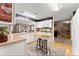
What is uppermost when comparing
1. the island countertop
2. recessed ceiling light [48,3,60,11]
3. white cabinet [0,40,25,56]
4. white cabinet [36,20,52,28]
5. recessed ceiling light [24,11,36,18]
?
recessed ceiling light [48,3,60,11]

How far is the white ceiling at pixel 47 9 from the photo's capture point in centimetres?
192

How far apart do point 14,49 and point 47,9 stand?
0.79 metres

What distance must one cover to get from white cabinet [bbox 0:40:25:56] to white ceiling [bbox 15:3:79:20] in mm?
497

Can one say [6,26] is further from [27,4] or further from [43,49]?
[43,49]

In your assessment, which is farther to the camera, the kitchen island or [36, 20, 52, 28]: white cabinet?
[36, 20, 52, 28]: white cabinet

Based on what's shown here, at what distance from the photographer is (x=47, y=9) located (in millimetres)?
1959

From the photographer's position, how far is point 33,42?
1933 mm

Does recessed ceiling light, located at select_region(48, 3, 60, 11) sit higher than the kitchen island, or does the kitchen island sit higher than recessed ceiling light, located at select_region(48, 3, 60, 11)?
recessed ceiling light, located at select_region(48, 3, 60, 11)

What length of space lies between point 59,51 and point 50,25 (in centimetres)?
42

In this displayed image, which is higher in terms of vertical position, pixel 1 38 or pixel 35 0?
pixel 35 0

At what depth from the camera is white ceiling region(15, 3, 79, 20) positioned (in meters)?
1.92

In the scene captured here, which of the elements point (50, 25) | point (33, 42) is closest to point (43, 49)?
point (33, 42)

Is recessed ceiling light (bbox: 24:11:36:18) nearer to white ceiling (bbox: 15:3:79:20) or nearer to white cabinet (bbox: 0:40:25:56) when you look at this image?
white ceiling (bbox: 15:3:79:20)

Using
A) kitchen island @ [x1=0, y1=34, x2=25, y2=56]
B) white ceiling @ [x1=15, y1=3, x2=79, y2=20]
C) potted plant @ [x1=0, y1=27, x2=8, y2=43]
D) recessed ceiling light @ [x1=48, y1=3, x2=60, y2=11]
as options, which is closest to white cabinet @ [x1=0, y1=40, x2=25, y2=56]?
kitchen island @ [x1=0, y1=34, x2=25, y2=56]
